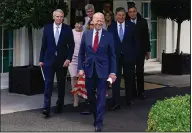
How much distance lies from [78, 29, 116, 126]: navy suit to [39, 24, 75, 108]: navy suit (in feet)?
3.03

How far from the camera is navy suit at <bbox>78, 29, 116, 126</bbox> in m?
6.18

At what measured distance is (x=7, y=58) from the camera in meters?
9.90

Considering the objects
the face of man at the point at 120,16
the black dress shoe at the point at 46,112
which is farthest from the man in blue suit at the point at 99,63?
the face of man at the point at 120,16

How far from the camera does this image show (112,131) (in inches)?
245

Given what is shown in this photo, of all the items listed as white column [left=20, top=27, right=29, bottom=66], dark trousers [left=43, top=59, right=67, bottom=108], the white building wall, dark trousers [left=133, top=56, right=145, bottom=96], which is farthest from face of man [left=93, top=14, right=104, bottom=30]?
the white building wall

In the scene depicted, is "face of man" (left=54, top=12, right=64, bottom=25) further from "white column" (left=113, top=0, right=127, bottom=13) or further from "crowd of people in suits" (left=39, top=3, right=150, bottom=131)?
"white column" (left=113, top=0, right=127, bottom=13)

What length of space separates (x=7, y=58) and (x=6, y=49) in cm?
21

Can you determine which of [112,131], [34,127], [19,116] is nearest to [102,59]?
[112,131]

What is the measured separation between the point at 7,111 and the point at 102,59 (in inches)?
89.8

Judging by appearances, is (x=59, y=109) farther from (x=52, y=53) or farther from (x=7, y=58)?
(x=7, y=58)

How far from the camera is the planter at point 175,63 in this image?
1212 cm

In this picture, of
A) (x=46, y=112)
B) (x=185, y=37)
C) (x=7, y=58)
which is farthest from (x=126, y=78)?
(x=185, y=37)

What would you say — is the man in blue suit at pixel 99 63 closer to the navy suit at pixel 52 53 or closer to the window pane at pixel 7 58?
the navy suit at pixel 52 53

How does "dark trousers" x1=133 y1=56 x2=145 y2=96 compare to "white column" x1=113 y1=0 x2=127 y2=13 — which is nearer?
"dark trousers" x1=133 y1=56 x2=145 y2=96
